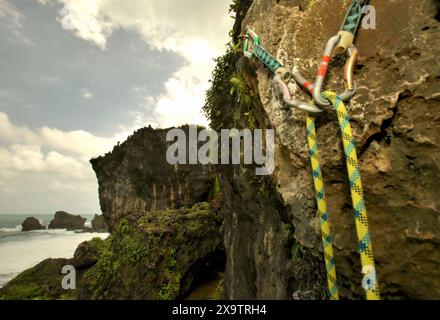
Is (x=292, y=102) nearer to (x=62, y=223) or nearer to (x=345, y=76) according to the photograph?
(x=345, y=76)

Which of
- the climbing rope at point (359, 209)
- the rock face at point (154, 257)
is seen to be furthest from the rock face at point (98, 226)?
the climbing rope at point (359, 209)

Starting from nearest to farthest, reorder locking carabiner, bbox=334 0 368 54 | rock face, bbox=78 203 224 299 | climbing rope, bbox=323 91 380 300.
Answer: climbing rope, bbox=323 91 380 300 < locking carabiner, bbox=334 0 368 54 < rock face, bbox=78 203 224 299

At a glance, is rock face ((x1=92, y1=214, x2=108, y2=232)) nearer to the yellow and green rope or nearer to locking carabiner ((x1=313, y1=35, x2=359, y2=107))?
the yellow and green rope

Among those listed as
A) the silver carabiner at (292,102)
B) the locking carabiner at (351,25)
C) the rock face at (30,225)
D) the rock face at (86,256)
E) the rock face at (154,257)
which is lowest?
the rock face at (30,225)

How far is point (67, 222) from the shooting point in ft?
259

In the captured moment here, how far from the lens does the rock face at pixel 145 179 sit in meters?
17.4

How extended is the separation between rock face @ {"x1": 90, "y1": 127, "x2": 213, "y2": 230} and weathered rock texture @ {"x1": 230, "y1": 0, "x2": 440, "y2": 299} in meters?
14.6

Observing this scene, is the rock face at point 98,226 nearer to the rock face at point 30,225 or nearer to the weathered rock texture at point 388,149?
the rock face at point 30,225

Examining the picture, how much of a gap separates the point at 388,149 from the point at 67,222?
9238 cm

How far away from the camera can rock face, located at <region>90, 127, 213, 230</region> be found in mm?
17422

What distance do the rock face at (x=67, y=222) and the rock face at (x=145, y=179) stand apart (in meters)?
66.4

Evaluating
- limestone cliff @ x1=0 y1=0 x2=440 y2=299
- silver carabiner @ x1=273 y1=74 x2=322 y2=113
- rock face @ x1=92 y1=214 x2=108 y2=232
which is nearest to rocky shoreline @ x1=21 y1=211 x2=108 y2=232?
rock face @ x1=92 y1=214 x2=108 y2=232

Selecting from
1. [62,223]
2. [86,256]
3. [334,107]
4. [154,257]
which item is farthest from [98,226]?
[334,107]
